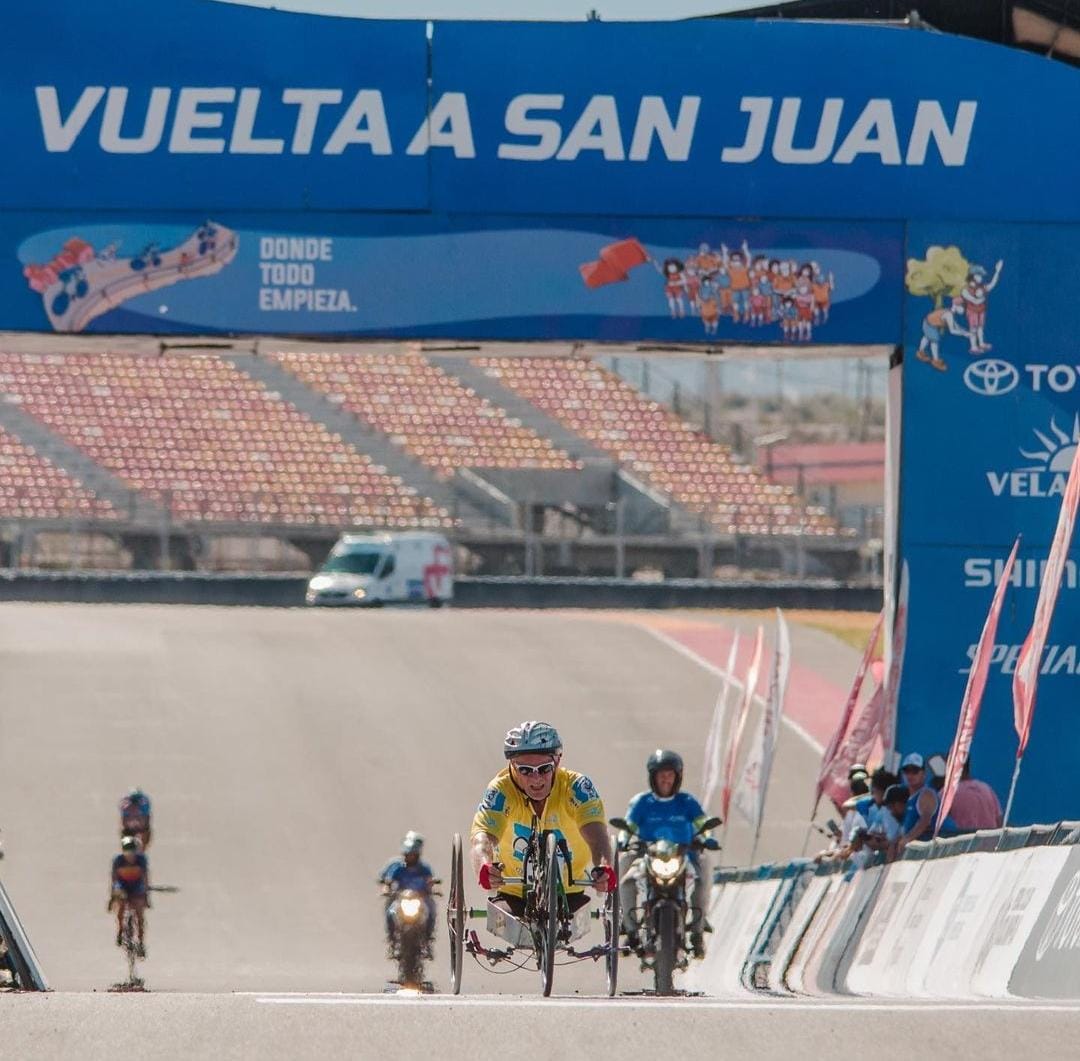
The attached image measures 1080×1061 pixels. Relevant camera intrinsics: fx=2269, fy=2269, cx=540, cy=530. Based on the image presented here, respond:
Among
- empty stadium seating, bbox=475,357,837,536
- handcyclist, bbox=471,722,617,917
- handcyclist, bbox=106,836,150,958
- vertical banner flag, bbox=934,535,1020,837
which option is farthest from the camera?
empty stadium seating, bbox=475,357,837,536

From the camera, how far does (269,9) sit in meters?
15.8

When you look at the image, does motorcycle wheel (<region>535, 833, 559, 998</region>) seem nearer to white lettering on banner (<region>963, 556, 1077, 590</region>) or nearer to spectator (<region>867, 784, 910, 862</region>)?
spectator (<region>867, 784, 910, 862</region>)

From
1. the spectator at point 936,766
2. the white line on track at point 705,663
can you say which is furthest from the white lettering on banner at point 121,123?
the white line on track at point 705,663

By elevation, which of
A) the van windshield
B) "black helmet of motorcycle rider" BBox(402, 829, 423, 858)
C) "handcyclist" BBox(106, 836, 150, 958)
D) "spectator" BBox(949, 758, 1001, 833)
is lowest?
"handcyclist" BBox(106, 836, 150, 958)

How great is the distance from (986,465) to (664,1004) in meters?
8.35

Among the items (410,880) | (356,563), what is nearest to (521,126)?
(410,880)

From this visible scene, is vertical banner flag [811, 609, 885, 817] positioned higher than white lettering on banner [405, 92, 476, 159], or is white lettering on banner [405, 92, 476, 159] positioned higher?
white lettering on banner [405, 92, 476, 159]

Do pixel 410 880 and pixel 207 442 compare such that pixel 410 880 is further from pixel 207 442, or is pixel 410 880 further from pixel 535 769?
pixel 207 442

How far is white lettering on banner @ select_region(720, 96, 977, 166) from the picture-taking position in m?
16.2

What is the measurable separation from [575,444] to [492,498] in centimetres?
463

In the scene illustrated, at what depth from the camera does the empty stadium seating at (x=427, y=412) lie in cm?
4975

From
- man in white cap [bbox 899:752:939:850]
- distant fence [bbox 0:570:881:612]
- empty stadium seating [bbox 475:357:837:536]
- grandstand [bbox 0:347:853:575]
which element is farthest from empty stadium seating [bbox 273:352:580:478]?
A: man in white cap [bbox 899:752:939:850]

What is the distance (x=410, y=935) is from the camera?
16516 mm

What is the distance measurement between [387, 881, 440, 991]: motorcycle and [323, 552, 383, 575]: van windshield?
91.3 feet
